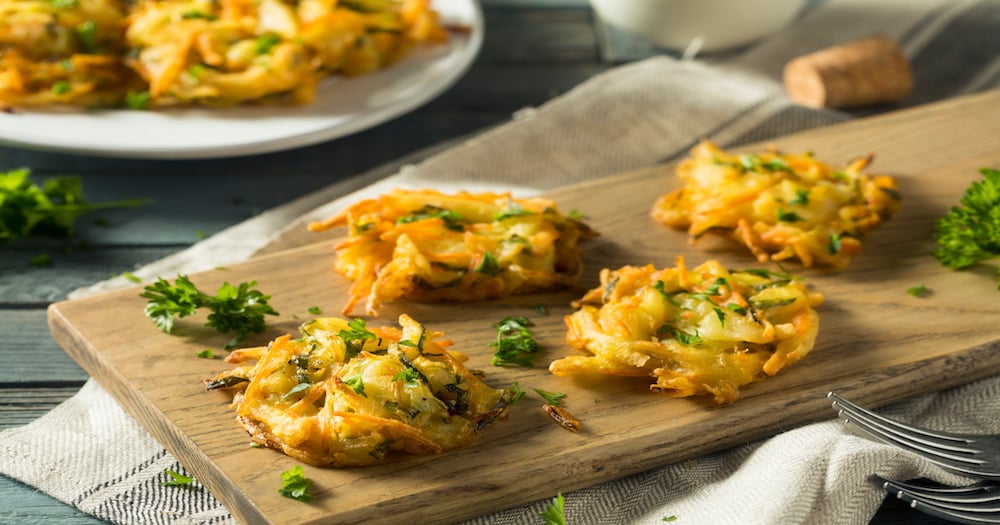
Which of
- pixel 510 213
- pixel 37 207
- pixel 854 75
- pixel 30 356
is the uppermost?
pixel 854 75

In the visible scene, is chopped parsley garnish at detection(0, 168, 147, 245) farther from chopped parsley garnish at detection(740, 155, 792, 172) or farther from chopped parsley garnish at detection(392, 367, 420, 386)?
chopped parsley garnish at detection(740, 155, 792, 172)

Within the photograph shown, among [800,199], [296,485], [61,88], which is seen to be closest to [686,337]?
[800,199]

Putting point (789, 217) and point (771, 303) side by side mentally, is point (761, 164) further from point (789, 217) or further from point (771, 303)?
point (771, 303)

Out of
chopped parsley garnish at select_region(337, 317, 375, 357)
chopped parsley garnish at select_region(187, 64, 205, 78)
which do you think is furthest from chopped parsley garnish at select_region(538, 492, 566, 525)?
chopped parsley garnish at select_region(187, 64, 205, 78)

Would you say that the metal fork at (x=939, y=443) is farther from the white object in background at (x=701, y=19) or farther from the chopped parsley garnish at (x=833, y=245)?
the white object in background at (x=701, y=19)

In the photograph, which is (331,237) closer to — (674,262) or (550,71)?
(674,262)

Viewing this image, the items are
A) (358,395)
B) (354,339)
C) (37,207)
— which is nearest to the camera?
(358,395)

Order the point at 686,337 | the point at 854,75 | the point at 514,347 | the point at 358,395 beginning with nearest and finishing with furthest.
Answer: the point at 358,395
the point at 686,337
the point at 514,347
the point at 854,75
